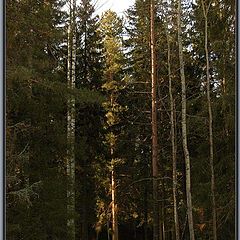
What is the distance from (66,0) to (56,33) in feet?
0.42

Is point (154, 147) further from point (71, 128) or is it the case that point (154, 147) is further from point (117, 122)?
point (71, 128)

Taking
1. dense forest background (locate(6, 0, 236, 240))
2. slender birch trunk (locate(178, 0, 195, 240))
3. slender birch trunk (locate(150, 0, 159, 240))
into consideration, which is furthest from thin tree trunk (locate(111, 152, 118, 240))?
slender birch trunk (locate(178, 0, 195, 240))

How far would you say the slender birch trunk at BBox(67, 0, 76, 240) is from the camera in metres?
1.58

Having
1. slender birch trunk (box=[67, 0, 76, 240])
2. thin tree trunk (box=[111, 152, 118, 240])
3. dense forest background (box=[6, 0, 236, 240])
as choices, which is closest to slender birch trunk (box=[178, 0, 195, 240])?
dense forest background (box=[6, 0, 236, 240])

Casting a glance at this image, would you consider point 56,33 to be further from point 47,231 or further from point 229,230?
point 229,230

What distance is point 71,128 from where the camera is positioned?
5.25 ft

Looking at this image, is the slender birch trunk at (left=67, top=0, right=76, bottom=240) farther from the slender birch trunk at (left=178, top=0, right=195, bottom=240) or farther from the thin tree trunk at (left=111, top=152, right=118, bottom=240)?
the slender birch trunk at (left=178, top=0, right=195, bottom=240)

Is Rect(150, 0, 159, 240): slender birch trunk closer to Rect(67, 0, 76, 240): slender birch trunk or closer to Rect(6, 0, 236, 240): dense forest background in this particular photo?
Rect(6, 0, 236, 240): dense forest background

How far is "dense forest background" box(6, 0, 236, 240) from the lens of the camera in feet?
5.15

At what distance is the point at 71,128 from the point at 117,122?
169mm

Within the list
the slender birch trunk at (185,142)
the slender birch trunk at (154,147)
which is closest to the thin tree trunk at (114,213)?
the slender birch trunk at (154,147)

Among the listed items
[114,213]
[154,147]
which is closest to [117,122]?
[154,147]

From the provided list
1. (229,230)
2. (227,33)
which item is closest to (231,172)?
(229,230)

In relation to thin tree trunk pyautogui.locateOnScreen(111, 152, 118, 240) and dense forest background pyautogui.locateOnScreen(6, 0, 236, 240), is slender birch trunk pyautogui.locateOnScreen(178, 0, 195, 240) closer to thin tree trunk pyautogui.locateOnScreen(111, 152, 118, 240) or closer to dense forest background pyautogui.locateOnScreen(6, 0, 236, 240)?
dense forest background pyautogui.locateOnScreen(6, 0, 236, 240)
